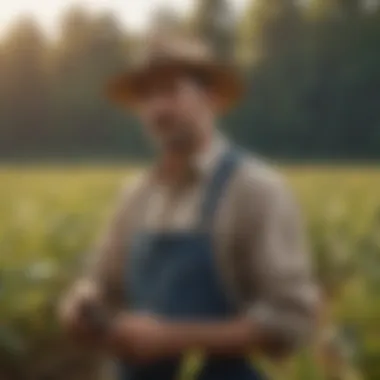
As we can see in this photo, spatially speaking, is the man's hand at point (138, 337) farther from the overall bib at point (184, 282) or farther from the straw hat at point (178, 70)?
the straw hat at point (178, 70)

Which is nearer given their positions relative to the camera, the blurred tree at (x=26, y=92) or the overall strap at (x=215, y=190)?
the overall strap at (x=215, y=190)

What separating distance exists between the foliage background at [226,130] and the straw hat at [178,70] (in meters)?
0.02

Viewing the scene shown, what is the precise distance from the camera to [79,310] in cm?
168

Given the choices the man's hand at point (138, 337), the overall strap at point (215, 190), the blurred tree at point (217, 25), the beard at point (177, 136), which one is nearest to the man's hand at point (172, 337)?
the man's hand at point (138, 337)

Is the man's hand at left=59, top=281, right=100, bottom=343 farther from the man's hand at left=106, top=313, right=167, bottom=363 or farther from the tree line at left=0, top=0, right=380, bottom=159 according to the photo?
the tree line at left=0, top=0, right=380, bottom=159

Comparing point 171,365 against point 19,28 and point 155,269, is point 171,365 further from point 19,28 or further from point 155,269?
point 19,28

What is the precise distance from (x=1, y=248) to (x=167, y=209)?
0.90 feet

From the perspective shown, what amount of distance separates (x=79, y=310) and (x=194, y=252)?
0.66 ft

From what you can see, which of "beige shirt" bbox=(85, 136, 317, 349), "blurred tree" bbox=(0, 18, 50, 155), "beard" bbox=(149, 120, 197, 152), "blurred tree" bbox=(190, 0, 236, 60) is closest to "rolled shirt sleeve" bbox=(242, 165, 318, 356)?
"beige shirt" bbox=(85, 136, 317, 349)

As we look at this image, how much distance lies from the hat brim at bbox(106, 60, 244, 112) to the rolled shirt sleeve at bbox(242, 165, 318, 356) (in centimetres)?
15

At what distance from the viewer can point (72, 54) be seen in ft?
5.70

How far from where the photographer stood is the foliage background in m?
1.69

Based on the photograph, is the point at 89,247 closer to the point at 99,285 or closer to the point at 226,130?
the point at 99,285

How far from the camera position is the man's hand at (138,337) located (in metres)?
1.65
